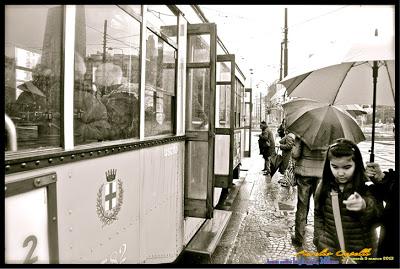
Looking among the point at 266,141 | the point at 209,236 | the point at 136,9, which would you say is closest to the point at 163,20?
the point at 136,9

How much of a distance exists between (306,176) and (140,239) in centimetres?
239

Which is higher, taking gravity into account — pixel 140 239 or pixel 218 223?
pixel 140 239

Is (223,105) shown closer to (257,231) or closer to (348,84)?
(257,231)

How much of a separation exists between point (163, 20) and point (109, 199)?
73.1 inches

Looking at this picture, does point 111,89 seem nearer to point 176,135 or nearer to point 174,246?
point 176,135

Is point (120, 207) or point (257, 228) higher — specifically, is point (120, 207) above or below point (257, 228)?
above

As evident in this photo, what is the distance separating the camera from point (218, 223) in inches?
196

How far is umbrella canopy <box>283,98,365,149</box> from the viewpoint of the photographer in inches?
145

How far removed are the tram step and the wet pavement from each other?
133 mm

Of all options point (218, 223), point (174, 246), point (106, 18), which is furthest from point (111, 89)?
point (218, 223)

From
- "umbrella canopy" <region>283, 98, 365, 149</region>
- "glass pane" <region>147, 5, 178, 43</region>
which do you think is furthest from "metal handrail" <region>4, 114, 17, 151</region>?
"umbrella canopy" <region>283, 98, 365, 149</region>

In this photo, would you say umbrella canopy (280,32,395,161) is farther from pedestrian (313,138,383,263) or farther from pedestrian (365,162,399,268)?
pedestrian (365,162,399,268)

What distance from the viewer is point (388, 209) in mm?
2195

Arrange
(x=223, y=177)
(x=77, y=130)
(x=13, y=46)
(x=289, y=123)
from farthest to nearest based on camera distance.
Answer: (x=223, y=177) < (x=289, y=123) < (x=77, y=130) < (x=13, y=46)
